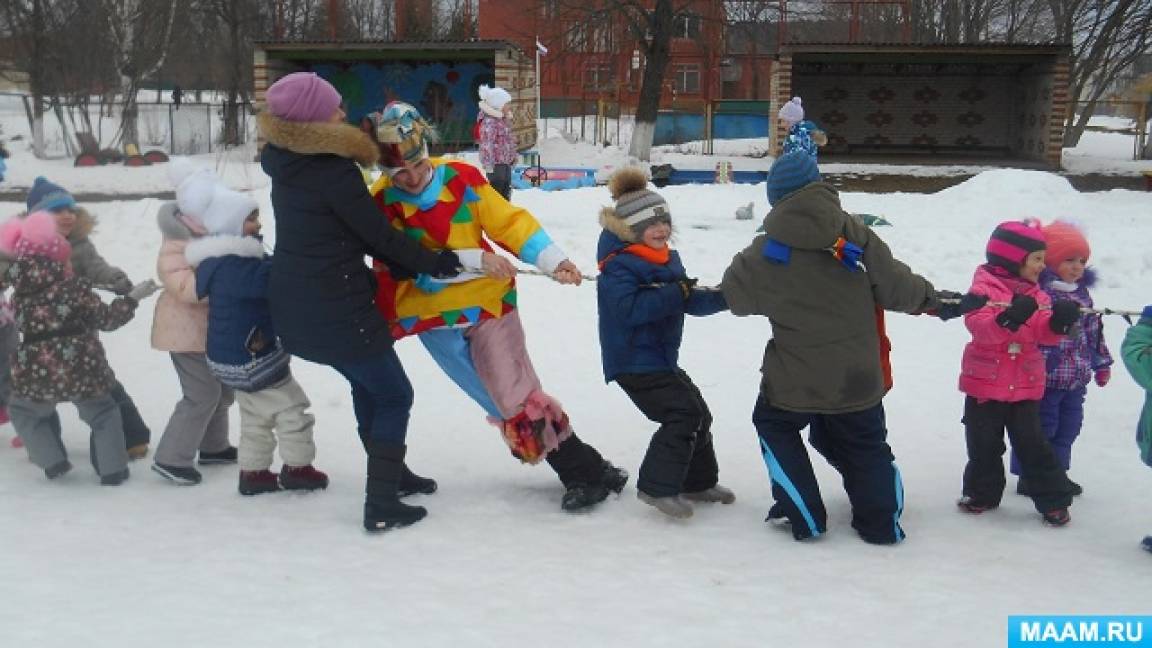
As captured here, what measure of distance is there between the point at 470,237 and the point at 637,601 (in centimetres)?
165

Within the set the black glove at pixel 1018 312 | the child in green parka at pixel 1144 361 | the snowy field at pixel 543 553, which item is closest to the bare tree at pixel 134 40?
the snowy field at pixel 543 553

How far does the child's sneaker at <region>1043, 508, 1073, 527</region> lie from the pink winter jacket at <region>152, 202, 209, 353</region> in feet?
11.8

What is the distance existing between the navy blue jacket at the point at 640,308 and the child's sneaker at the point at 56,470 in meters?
2.53

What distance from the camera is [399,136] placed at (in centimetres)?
412

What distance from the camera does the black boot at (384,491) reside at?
4137 millimetres

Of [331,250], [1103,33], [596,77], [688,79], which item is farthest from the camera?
[688,79]

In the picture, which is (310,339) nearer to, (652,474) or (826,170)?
(652,474)

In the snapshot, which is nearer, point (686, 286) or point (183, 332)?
point (686, 286)

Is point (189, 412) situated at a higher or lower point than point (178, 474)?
higher

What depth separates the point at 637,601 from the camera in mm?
3469

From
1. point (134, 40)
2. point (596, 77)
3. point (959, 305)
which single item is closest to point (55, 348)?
point (959, 305)

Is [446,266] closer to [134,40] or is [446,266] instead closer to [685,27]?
[134,40]

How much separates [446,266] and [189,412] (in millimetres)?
1476

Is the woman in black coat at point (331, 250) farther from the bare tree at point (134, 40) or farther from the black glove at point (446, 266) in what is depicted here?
the bare tree at point (134, 40)
